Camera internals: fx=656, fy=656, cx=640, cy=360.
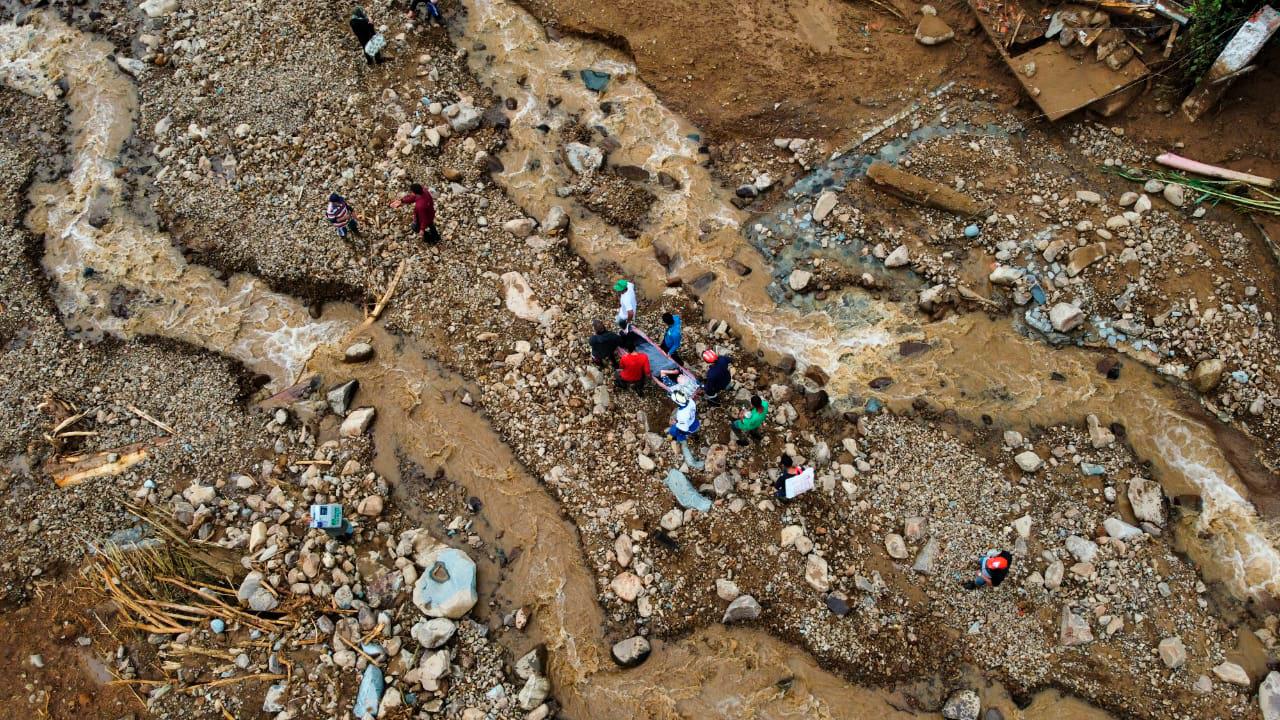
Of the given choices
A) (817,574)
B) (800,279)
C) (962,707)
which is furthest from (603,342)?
(962,707)

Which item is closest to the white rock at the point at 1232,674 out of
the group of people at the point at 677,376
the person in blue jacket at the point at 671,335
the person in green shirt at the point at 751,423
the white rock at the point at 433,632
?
the group of people at the point at 677,376

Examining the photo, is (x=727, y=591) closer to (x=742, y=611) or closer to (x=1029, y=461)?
(x=742, y=611)

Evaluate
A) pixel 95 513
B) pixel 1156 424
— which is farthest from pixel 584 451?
pixel 1156 424

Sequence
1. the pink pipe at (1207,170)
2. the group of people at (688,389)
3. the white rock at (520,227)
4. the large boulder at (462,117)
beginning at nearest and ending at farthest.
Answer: the group of people at (688,389) < the pink pipe at (1207,170) < the white rock at (520,227) < the large boulder at (462,117)

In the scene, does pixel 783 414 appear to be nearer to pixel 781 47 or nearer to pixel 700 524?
pixel 700 524

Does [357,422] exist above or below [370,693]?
above

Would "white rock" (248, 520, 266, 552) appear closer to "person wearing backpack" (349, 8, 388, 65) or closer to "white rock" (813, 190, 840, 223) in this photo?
"person wearing backpack" (349, 8, 388, 65)

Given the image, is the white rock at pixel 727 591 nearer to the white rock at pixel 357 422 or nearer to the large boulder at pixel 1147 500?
the large boulder at pixel 1147 500
